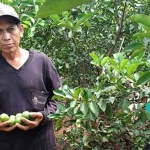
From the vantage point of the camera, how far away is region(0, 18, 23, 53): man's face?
160 centimetres

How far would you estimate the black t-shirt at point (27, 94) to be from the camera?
1.59m

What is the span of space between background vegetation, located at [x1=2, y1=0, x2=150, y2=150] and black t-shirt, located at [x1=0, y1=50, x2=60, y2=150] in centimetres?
10

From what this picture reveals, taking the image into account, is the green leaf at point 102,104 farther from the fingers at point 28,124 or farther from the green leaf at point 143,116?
the fingers at point 28,124

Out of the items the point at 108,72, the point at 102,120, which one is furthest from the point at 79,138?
the point at 108,72

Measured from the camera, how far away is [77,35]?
2.67 meters

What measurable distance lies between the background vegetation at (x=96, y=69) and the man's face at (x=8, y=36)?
8.5 inches

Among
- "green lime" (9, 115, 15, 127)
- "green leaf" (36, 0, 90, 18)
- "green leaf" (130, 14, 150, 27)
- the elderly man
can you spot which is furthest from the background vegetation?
"green leaf" (36, 0, 90, 18)

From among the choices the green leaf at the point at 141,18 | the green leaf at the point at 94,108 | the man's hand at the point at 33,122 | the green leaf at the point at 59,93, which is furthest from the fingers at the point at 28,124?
the green leaf at the point at 141,18

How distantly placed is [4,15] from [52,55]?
1314mm

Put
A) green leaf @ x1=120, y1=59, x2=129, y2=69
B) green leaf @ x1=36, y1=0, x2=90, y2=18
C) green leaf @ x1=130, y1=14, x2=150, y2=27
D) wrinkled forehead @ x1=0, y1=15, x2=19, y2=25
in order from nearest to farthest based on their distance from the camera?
green leaf @ x1=36, y1=0, x2=90, y2=18 < green leaf @ x1=130, y1=14, x2=150, y2=27 < green leaf @ x1=120, y1=59, x2=129, y2=69 < wrinkled forehead @ x1=0, y1=15, x2=19, y2=25

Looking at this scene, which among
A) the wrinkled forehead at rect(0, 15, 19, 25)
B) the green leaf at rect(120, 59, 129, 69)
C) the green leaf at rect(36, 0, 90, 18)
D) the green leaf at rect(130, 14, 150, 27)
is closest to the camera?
the green leaf at rect(36, 0, 90, 18)

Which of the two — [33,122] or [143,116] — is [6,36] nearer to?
[33,122]

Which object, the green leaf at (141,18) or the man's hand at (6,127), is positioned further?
the man's hand at (6,127)

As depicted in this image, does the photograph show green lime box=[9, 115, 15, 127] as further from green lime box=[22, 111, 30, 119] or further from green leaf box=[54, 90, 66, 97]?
green leaf box=[54, 90, 66, 97]
